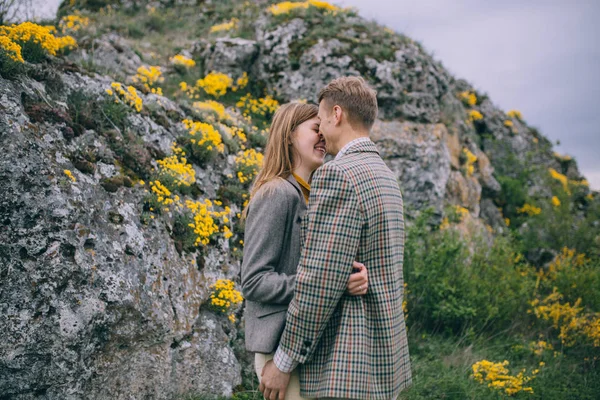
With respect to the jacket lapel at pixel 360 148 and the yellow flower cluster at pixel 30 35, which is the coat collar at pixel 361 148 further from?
the yellow flower cluster at pixel 30 35

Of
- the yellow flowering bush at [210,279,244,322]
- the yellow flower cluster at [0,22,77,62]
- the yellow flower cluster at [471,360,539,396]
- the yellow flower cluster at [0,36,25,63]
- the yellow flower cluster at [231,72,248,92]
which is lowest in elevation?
the yellow flower cluster at [471,360,539,396]

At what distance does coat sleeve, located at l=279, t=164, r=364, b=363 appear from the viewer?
1.90m

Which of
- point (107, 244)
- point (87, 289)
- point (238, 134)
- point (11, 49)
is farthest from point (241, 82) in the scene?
point (87, 289)

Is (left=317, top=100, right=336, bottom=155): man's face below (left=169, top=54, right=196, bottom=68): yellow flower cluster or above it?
below

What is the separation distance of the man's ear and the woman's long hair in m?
0.30

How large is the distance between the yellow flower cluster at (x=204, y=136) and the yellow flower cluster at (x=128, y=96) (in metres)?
0.66

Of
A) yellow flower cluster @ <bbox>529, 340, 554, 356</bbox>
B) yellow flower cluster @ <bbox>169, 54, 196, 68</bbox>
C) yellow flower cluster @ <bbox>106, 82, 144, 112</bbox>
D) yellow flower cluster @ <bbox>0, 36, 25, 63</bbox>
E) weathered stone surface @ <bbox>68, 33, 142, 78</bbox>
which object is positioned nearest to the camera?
yellow flower cluster @ <bbox>0, 36, 25, 63</bbox>

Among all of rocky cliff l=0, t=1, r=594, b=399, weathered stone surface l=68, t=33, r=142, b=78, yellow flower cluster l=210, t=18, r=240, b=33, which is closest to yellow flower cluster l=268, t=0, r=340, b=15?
yellow flower cluster l=210, t=18, r=240, b=33

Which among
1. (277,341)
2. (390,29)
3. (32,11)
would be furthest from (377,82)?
(277,341)

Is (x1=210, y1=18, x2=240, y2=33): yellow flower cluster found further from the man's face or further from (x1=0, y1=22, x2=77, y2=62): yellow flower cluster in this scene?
the man's face

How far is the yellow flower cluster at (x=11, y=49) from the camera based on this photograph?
3.82m

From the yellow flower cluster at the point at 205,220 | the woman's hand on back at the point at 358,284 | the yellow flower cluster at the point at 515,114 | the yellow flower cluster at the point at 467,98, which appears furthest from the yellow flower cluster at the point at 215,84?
the yellow flower cluster at the point at 515,114

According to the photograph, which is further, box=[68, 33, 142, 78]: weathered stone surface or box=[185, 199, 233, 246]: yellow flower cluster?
box=[68, 33, 142, 78]: weathered stone surface

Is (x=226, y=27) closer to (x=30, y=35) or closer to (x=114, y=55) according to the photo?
(x=114, y=55)
